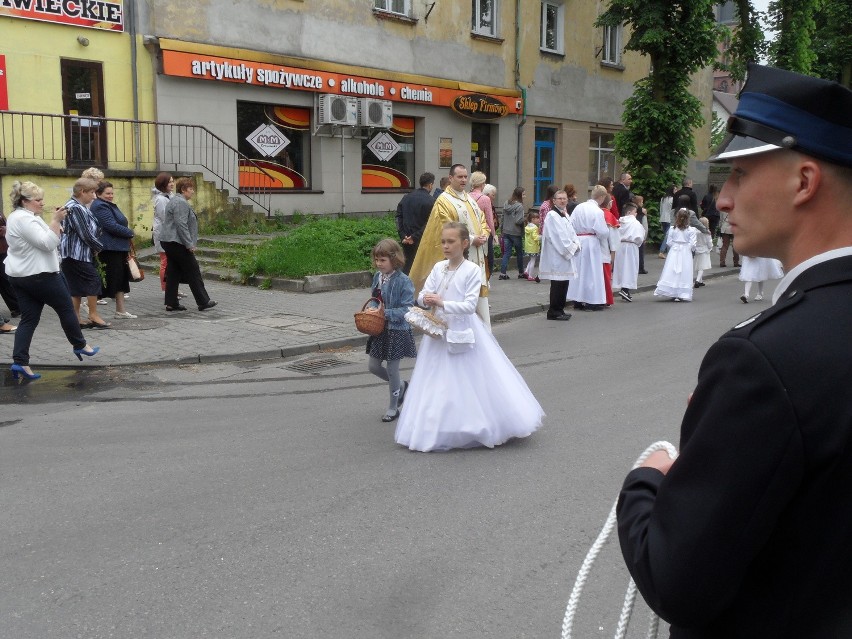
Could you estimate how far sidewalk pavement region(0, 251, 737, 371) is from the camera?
376 inches

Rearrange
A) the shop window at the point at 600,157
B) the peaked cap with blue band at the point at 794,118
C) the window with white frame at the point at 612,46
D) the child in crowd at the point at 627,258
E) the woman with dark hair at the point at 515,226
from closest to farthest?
the peaked cap with blue band at the point at 794,118 < the child in crowd at the point at 627,258 < the woman with dark hair at the point at 515,226 < the window with white frame at the point at 612,46 < the shop window at the point at 600,157

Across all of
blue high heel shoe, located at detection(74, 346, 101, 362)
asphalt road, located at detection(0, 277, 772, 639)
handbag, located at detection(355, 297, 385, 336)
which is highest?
handbag, located at detection(355, 297, 385, 336)

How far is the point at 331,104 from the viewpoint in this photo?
20969mm

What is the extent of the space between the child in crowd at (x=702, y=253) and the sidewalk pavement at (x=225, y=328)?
2.44m

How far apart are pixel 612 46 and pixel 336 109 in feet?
43.2

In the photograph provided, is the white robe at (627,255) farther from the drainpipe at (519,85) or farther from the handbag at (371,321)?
the drainpipe at (519,85)


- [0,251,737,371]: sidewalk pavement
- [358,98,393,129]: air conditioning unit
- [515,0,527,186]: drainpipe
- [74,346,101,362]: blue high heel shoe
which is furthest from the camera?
[515,0,527,186]: drainpipe

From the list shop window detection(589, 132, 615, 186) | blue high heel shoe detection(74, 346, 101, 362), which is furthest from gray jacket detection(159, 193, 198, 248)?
shop window detection(589, 132, 615, 186)

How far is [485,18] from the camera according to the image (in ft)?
83.8

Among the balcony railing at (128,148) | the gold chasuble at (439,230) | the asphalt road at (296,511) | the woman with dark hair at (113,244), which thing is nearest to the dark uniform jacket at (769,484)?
the asphalt road at (296,511)

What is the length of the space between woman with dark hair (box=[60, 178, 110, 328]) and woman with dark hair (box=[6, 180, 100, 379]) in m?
1.98

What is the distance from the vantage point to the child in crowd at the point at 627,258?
49.0 ft

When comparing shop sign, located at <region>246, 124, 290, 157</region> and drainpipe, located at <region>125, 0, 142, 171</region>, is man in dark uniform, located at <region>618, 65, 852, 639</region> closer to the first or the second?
drainpipe, located at <region>125, 0, 142, 171</region>

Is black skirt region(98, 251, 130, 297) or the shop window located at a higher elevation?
the shop window
